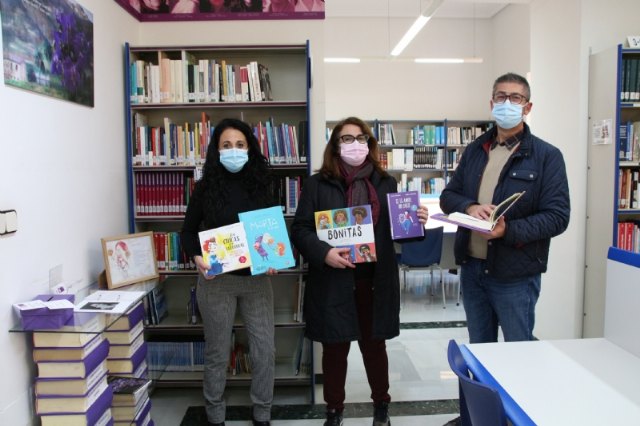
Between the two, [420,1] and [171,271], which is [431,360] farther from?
[420,1]

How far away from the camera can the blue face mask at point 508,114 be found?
7.30 feet

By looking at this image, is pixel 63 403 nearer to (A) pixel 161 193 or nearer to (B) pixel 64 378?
(B) pixel 64 378

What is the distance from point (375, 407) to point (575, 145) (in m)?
2.66

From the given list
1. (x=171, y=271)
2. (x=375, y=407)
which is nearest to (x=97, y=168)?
(x=171, y=271)

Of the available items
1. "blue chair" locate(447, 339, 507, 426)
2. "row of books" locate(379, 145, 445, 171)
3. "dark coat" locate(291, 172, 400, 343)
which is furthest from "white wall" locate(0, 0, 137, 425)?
"row of books" locate(379, 145, 445, 171)

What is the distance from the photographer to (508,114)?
7.32 feet

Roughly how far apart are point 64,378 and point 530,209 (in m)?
2.25

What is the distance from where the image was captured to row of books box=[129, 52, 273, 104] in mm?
3107

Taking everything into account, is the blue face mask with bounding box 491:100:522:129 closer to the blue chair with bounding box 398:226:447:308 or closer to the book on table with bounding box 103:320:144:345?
the book on table with bounding box 103:320:144:345

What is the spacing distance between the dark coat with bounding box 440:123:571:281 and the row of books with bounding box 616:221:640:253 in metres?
1.75

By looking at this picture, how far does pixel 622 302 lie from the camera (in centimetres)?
173

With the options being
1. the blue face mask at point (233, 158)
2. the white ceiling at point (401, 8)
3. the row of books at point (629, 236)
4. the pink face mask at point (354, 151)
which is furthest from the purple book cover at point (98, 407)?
the white ceiling at point (401, 8)

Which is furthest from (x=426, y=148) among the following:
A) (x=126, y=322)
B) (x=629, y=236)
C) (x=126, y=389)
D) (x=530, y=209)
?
(x=126, y=389)

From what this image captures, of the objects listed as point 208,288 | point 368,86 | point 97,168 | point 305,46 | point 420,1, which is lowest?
point 208,288
